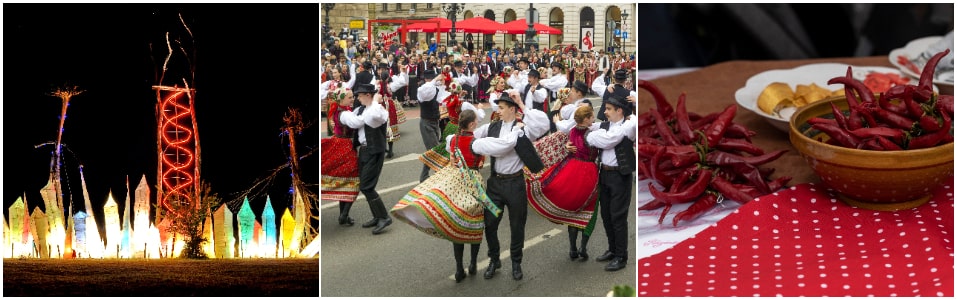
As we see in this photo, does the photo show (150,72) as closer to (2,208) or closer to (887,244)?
(2,208)

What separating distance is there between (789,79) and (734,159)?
0.75m

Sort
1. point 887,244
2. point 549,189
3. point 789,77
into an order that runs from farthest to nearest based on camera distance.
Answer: point 789,77 < point 549,189 < point 887,244

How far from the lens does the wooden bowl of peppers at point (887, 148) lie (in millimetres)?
1970

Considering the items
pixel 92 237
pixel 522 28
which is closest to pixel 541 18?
pixel 522 28

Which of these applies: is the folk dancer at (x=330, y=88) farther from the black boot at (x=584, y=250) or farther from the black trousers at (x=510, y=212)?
the black boot at (x=584, y=250)

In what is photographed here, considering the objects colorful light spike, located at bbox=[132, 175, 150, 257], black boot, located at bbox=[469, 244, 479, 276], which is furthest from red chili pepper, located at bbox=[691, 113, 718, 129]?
colorful light spike, located at bbox=[132, 175, 150, 257]

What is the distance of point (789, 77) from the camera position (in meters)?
2.82

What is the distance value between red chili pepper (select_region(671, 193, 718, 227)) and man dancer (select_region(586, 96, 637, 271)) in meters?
0.11

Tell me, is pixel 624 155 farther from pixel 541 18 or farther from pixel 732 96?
pixel 732 96

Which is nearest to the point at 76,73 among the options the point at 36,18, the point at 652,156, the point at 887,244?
the point at 36,18

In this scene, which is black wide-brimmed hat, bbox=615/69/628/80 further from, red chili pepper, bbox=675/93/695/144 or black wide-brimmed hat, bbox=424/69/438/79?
black wide-brimmed hat, bbox=424/69/438/79

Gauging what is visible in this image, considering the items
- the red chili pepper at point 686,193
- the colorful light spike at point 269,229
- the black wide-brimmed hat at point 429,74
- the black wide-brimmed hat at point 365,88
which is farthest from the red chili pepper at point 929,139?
the colorful light spike at point 269,229

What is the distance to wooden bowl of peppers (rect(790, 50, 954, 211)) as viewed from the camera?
1.97m

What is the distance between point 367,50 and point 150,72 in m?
0.49
